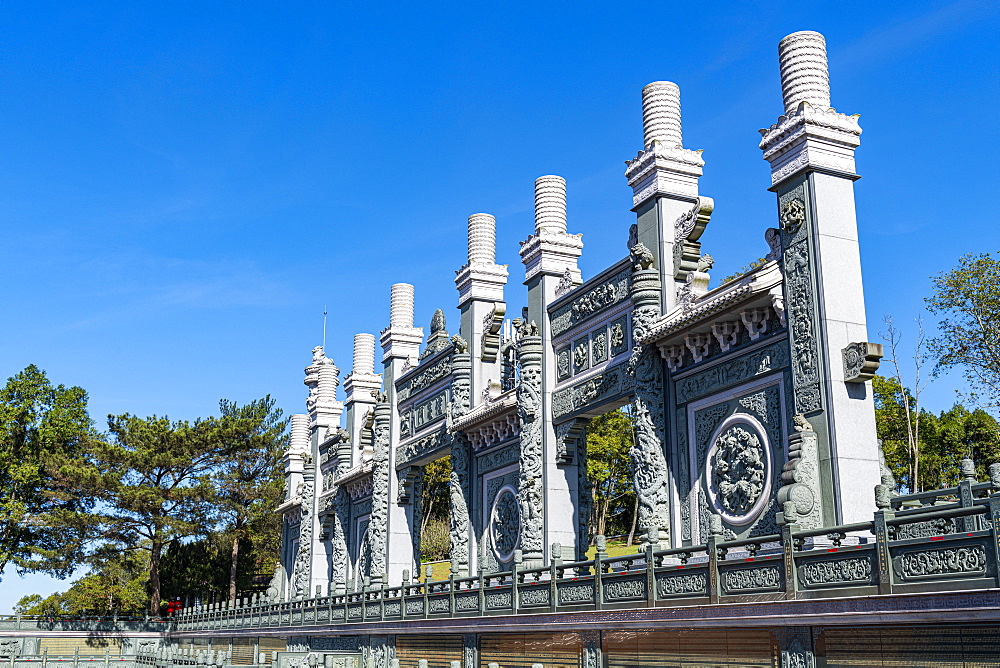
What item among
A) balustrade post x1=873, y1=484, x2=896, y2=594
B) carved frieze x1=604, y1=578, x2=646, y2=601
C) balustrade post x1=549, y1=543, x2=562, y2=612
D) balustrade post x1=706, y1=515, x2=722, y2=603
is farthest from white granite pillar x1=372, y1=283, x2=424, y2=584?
balustrade post x1=873, y1=484, x2=896, y2=594

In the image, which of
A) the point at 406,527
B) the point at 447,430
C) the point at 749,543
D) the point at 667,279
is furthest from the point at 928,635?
the point at 406,527

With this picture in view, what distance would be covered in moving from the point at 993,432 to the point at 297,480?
93.6ft

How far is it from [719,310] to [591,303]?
5.00 metres

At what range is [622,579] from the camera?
49.9 feet

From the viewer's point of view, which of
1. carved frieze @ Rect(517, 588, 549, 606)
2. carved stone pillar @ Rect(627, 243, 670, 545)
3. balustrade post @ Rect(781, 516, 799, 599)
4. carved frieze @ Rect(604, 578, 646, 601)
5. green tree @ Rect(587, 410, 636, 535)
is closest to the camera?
balustrade post @ Rect(781, 516, 799, 599)

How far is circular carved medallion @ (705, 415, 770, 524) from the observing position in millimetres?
14961

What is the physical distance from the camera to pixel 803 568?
11750mm

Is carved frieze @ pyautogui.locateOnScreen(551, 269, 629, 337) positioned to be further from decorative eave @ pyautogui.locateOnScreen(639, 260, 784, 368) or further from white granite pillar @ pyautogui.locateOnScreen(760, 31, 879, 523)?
white granite pillar @ pyautogui.locateOnScreen(760, 31, 879, 523)

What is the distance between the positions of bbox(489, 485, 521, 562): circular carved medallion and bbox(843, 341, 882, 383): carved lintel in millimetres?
10479

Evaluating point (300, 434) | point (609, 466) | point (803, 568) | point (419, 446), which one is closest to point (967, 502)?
point (803, 568)

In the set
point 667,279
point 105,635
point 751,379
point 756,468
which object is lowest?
point 105,635

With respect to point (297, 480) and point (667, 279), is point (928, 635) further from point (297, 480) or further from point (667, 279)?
point (297, 480)

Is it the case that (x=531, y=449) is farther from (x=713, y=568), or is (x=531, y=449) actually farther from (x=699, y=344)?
(x=713, y=568)

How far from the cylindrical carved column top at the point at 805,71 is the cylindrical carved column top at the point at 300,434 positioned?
3133cm
